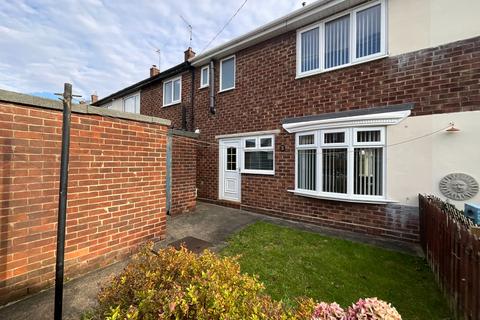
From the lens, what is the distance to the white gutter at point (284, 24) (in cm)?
604

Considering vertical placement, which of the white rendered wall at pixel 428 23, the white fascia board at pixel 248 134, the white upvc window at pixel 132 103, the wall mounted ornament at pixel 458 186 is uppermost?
the white upvc window at pixel 132 103

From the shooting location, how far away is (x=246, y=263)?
13.1ft

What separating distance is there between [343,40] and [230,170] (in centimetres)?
570

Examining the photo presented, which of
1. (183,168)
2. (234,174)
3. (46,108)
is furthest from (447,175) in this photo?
(46,108)

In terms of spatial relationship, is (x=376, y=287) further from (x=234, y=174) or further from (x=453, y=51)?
(x=234, y=174)

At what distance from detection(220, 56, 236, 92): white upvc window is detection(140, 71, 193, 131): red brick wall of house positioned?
204 centimetres

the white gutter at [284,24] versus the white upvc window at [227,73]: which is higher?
the white gutter at [284,24]

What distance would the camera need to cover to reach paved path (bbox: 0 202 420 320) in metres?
2.62

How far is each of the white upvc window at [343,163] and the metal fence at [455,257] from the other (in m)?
1.58

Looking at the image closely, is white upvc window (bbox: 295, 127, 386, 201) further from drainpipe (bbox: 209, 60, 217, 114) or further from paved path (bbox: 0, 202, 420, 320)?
drainpipe (bbox: 209, 60, 217, 114)

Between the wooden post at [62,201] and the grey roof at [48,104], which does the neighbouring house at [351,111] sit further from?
the wooden post at [62,201]

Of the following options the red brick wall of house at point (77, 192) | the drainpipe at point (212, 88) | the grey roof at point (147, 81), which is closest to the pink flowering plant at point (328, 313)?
the red brick wall of house at point (77, 192)

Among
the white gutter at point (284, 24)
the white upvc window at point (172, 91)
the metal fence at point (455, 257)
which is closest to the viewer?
the metal fence at point (455, 257)

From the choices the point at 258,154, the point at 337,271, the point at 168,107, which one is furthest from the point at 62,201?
the point at 168,107
